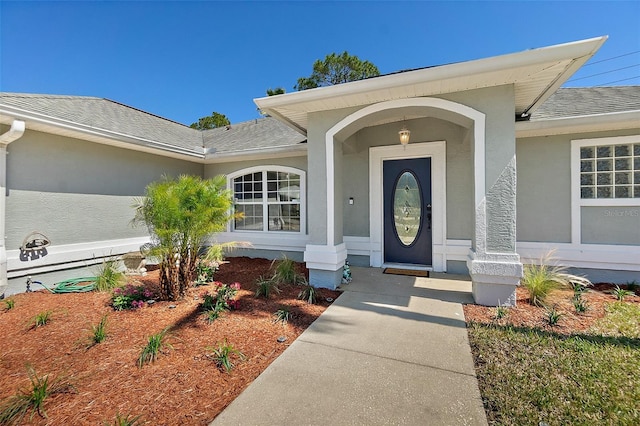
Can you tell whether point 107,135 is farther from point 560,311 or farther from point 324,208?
point 560,311

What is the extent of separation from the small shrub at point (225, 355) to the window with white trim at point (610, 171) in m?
6.96

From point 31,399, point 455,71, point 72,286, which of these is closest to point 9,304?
point 72,286

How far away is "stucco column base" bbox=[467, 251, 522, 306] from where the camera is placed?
399cm

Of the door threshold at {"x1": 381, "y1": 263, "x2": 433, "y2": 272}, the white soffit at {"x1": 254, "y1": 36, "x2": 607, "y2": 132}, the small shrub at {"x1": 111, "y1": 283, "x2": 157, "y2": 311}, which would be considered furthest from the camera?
the door threshold at {"x1": 381, "y1": 263, "x2": 433, "y2": 272}

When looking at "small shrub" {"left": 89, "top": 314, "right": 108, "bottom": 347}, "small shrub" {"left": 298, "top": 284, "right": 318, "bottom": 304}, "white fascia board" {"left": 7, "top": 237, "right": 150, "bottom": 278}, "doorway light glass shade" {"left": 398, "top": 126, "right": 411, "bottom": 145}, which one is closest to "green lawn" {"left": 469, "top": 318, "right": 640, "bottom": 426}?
"small shrub" {"left": 298, "top": 284, "right": 318, "bottom": 304}

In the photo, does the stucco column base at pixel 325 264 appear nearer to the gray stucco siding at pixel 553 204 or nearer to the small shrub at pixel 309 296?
the small shrub at pixel 309 296

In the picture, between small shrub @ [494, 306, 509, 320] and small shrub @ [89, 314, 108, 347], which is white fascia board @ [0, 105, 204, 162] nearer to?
small shrub @ [89, 314, 108, 347]

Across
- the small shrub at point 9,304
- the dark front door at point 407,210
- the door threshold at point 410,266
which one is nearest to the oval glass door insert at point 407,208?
the dark front door at point 407,210

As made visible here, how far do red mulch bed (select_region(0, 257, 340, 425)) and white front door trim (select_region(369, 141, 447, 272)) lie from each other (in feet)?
7.54

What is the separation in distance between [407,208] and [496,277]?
266 centimetres

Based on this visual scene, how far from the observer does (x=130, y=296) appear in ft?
14.4

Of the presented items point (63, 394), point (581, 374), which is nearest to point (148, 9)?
point (63, 394)

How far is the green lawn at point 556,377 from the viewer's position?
202cm

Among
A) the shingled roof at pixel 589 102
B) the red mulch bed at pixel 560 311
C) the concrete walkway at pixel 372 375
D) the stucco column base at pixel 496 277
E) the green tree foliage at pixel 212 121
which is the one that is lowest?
the concrete walkway at pixel 372 375
